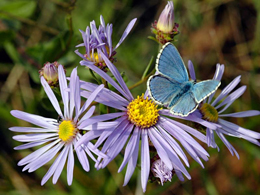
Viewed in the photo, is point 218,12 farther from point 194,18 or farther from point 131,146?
point 131,146

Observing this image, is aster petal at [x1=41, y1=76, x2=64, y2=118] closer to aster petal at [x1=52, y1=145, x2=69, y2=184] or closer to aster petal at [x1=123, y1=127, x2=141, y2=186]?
aster petal at [x1=52, y1=145, x2=69, y2=184]

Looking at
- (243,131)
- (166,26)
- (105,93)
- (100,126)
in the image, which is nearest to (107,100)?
(105,93)

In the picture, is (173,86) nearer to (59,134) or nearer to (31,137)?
(59,134)

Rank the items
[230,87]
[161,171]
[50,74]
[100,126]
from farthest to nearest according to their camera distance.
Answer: [230,87]
[50,74]
[161,171]
[100,126]

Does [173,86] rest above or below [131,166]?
above

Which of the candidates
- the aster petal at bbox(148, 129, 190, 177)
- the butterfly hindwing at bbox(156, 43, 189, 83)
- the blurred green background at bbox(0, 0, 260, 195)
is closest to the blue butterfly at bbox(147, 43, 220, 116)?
the butterfly hindwing at bbox(156, 43, 189, 83)

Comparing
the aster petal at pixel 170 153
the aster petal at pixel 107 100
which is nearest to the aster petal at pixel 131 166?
the aster petal at pixel 170 153
